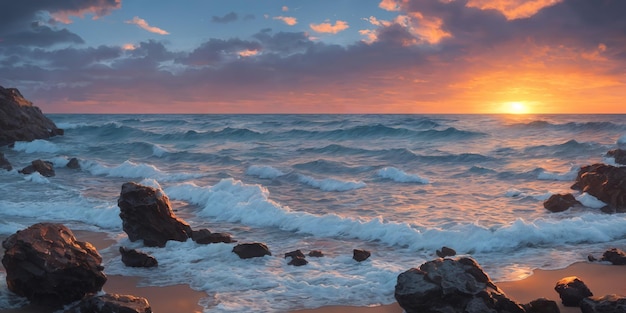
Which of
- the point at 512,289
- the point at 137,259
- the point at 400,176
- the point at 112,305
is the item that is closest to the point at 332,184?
the point at 400,176

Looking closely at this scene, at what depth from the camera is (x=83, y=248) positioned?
26.7 ft

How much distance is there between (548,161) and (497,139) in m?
13.8

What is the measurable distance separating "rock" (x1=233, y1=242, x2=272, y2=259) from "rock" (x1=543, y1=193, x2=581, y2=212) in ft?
33.2

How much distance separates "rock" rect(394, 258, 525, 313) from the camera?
22.4ft

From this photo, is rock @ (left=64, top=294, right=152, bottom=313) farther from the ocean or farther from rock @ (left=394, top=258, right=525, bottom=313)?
rock @ (left=394, top=258, right=525, bottom=313)

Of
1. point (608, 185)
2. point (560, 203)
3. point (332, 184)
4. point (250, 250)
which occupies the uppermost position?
point (608, 185)

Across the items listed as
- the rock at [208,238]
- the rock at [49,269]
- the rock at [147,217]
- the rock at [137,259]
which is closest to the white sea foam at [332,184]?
the rock at [208,238]

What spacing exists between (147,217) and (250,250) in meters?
3.08

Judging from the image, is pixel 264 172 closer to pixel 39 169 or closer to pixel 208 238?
pixel 39 169

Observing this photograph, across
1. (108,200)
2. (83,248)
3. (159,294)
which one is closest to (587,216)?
(159,294)

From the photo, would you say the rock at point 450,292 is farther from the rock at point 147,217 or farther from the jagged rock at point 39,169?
the jagged rock at point 39,169

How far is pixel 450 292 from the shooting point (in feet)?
22.6

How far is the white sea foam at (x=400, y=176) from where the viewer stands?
2208 cm

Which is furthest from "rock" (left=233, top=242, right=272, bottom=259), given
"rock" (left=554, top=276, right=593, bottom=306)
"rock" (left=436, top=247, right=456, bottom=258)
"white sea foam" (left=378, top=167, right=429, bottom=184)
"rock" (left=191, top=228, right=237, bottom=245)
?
"white sea foam" (left=378, top=167, right=429, bottom=184)
